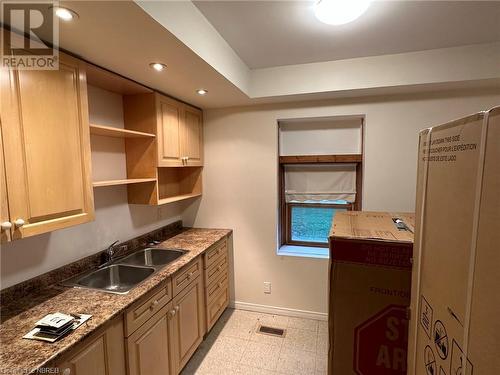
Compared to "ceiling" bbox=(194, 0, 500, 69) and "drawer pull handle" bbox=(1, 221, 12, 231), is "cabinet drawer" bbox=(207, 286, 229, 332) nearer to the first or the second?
"drawer pull handle" bbox=(1, 221, 12, 231)

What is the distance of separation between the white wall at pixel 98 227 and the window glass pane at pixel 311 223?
1585mm

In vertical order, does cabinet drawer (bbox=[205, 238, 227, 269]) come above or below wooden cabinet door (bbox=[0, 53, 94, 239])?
below

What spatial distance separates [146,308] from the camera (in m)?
1.60

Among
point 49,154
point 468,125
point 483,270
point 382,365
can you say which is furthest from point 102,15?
point 382,365

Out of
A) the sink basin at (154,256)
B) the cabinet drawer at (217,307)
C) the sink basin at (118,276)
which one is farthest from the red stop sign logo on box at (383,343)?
the cabinet drawer at (217,307)

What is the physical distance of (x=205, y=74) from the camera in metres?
1.86

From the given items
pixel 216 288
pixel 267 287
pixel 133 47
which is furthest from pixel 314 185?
pixel 133 47

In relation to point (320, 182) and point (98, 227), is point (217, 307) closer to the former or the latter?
point (98, 227)

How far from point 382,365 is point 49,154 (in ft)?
6.07

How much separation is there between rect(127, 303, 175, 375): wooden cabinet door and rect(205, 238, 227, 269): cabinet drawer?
0.62 metres

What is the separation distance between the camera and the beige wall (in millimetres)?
2432

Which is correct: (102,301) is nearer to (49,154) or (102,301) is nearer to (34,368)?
(34,368)

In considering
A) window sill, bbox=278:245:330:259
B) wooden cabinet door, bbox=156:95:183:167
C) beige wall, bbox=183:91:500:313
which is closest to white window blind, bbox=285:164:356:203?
beige wall, bbox=183:91:500:313

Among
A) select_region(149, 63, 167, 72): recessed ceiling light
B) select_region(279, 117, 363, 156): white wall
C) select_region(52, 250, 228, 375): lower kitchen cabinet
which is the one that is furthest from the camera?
select_region(279, 117, 363, 156): white wall
